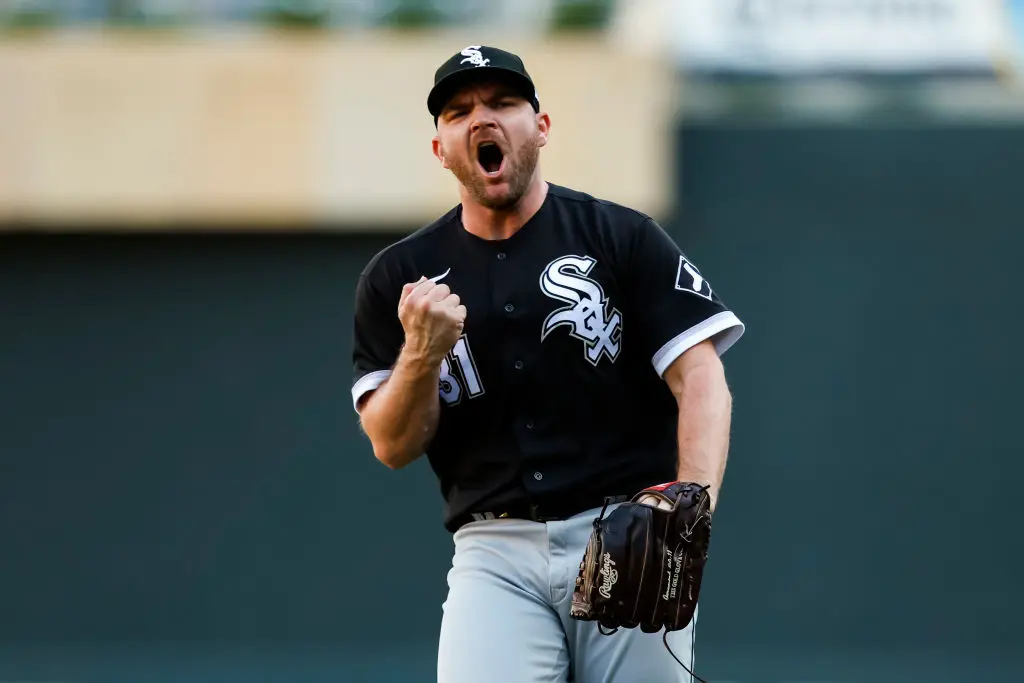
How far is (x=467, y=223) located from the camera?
13.8 ft

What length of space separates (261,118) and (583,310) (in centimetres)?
735

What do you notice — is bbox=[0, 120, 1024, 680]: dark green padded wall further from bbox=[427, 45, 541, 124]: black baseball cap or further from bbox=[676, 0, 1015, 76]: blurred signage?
bbox=[427, 45, 541, 124]: black baseball cap

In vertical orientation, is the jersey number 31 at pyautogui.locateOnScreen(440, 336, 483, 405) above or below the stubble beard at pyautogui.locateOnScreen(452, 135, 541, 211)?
below

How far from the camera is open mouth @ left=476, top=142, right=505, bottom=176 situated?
395cm

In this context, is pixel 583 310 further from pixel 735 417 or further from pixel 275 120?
pixel 275 120


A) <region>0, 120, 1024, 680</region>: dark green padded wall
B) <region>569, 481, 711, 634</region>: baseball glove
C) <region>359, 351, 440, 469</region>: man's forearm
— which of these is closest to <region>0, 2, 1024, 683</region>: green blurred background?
<region>0, 120, 1024, 680</region>: dark green padded wall

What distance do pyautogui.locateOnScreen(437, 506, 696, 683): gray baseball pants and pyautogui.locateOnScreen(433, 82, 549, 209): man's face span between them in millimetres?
930

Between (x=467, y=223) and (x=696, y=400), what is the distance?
2.85 ft

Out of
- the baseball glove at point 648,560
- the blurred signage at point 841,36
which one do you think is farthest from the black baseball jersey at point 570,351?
the blurred signage at point 841,36

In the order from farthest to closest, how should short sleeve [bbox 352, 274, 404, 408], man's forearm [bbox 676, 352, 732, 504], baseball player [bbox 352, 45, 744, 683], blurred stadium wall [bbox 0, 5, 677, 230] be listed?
blurred stadium wall [bbox 0, 5, 677, 230] < short sleeve [bbox 352, 274, 404, 408] < baseball player [bbox 352, 45, 744, 683] < man's forearm [bbox 676, 352, 732, 504]

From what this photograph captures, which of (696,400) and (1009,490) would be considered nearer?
(696,400)

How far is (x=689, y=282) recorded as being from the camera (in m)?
4.02

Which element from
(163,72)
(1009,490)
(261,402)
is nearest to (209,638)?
(261,402)

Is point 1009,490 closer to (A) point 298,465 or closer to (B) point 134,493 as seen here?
(A) point 298,465
